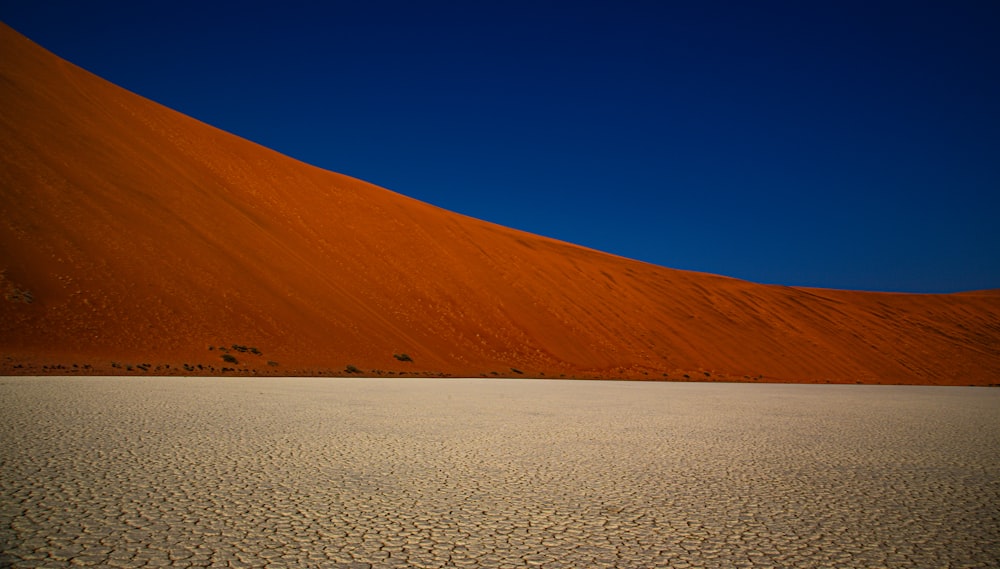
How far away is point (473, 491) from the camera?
4141 mm

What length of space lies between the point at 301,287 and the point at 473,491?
21.8m

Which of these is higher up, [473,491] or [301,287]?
[301,287]

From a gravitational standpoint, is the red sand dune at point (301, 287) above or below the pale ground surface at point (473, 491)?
above

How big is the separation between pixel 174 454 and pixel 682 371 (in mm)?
27140

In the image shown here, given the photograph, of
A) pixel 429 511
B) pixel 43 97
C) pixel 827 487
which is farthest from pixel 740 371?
pixel 43 97

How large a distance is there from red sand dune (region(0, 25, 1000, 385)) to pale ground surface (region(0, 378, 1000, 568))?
11061mm

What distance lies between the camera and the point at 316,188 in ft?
113

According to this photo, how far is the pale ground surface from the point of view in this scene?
297 centimetres

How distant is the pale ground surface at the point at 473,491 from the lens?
2973 mm

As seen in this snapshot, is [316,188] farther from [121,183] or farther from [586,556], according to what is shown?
[586,556]

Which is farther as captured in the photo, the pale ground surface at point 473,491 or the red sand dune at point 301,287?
the red sand dune at point 301,287

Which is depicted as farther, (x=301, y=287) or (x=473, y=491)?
(x=301, y=287)

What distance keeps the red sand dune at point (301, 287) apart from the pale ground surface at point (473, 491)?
11.1 m

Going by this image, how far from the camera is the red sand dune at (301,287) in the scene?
18562 millimetres
